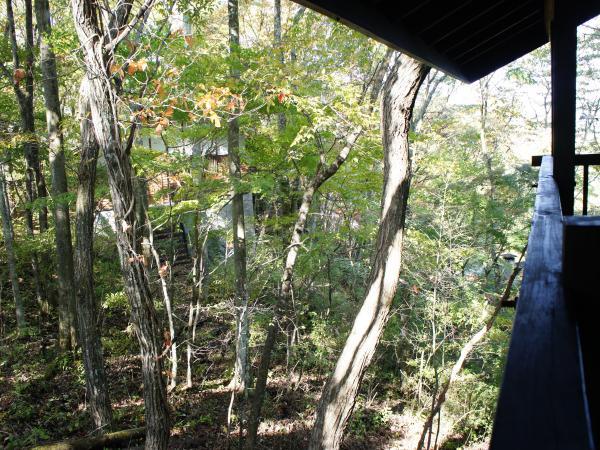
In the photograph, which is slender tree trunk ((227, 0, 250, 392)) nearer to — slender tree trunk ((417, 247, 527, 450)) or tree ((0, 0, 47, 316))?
tree ((0, 0, 47, 316))

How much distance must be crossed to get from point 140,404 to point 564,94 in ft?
29.8

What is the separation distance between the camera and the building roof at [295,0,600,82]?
231cm

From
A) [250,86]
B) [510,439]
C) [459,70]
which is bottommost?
[510,439]

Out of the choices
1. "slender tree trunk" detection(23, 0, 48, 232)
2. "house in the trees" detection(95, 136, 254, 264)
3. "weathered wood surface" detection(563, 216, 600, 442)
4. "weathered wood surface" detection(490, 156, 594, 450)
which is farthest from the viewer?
"house in the trees" detection(95, 136, 254, 264)

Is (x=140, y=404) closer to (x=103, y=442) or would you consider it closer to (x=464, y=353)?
(x=103, y=442)

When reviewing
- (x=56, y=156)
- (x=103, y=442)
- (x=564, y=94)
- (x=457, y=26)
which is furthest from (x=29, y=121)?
(x=564, y=94)

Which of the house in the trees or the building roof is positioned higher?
the building roof

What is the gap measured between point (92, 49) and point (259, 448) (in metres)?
7.58

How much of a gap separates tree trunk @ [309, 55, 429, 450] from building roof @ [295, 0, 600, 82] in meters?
0.87

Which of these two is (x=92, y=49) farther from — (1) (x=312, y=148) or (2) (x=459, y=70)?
(1) (x=312, y=148)

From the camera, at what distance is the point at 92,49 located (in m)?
4.12

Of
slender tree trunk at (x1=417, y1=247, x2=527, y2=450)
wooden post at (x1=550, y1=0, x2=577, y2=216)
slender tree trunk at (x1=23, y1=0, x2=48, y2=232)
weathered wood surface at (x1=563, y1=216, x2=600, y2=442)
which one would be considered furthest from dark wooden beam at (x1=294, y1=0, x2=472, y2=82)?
slender tree trunk at (x1=23, y1=0, x2=48, y2=232)

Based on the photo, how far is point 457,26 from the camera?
3.14 m

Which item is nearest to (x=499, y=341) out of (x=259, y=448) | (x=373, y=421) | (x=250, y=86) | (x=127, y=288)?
(x=373, y=421)
